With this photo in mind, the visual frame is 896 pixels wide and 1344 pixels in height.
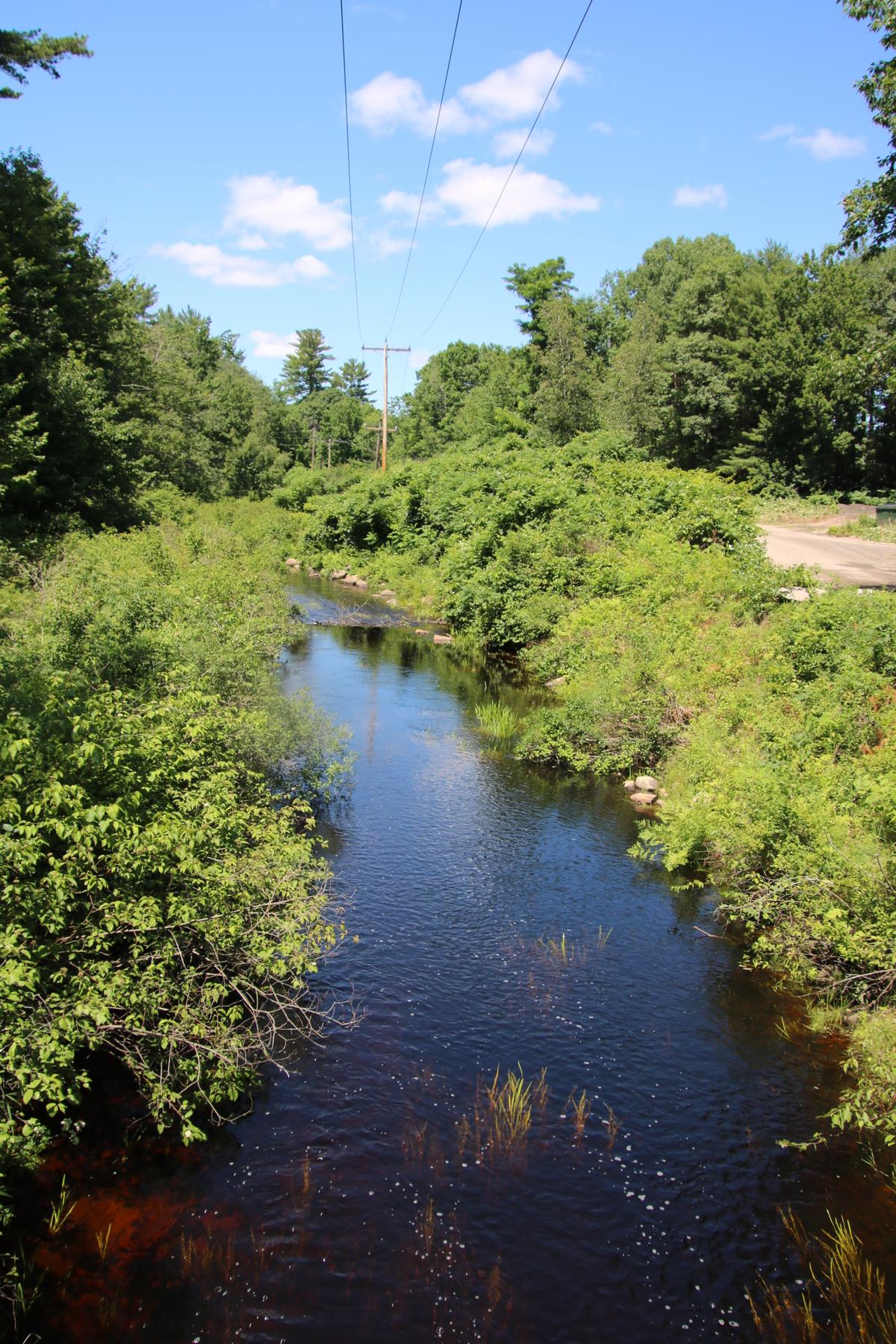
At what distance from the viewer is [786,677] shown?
17.0 metres

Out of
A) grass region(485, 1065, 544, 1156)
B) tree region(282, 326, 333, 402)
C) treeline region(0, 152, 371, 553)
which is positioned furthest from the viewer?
tree region(282, 326, 333, 402)

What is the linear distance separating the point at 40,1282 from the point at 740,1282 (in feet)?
18.3

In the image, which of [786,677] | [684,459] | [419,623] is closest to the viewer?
[786,677]

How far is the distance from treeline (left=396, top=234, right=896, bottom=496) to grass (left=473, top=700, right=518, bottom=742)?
1047 inches

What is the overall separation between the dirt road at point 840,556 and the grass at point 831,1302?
50.6ft

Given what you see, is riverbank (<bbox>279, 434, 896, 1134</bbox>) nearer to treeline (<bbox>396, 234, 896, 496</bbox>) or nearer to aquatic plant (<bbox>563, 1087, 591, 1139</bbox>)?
aquatic plant (<bbox>563, 1087, 591, 1139</bbox>)

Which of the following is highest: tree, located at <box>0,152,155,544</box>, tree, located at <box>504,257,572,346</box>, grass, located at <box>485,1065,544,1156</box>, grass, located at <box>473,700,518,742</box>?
tree, located at <box>504,257,572,346</box>

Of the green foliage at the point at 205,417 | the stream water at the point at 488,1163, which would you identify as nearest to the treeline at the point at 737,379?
the green foliage at the point at 205,417

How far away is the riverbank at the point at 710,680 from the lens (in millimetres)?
11336

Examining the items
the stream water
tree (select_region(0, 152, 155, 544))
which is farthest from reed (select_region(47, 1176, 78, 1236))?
tree (select_region(0, 152, 155, 544))

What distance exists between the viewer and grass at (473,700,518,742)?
71.3 ft

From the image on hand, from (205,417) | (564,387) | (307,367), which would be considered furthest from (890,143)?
(307,367)

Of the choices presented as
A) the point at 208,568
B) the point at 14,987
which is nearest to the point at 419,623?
the point at 208,568

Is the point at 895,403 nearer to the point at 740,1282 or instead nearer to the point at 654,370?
the point at 654,370
